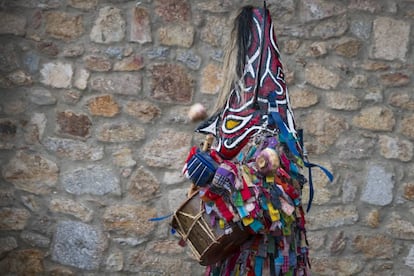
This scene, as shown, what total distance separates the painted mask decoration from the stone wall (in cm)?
155

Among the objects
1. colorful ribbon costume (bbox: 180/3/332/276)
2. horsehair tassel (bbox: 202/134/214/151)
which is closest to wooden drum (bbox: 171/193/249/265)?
colorful ribbon costume (bbox: 180/3/332/276)

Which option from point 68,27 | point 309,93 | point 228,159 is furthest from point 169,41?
point 228,159

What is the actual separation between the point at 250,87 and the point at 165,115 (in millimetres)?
1651

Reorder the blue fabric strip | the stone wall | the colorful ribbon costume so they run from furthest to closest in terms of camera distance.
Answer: the stone wall, the blue fabric strip, the colorful ribbon costume

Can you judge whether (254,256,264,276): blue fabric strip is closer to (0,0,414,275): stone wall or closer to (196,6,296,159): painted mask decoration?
(196,6,296,159): painted mask decoration

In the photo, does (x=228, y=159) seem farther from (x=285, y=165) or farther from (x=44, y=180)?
(x=44, y=180)

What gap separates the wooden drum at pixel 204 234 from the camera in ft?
6.70

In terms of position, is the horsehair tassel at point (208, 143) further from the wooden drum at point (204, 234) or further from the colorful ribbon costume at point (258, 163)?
the wooden drum at point (204, 234)

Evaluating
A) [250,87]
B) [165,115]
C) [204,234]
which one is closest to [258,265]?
[204,234]

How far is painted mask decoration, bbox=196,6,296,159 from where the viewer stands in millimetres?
2145

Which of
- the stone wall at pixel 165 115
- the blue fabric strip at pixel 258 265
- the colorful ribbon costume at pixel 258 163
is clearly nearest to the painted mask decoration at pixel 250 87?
the colorful ribbon costume at pixel 258 163

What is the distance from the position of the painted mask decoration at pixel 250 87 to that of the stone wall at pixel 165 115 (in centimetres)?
155

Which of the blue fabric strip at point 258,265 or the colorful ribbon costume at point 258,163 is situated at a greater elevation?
the colorful ribbon costume at point 258,163

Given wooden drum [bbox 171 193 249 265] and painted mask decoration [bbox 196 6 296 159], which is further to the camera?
painted mask decoration [bbox 196 6 296 159]
